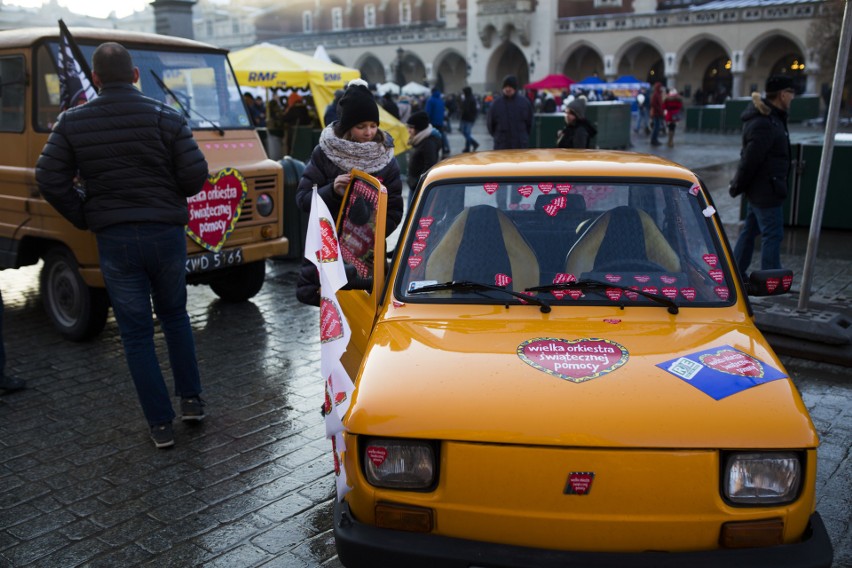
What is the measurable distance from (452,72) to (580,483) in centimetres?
7240

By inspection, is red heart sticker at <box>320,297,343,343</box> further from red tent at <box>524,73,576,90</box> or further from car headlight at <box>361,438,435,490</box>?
red tent at <box>524,73,576,90</box>

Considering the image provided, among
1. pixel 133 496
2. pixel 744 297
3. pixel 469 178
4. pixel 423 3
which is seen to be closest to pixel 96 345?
pixel 133 496

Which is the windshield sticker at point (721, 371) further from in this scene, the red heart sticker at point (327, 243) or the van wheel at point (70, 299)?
the van wheel at point (70, 299)

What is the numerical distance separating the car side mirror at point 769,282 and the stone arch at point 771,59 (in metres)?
51.2

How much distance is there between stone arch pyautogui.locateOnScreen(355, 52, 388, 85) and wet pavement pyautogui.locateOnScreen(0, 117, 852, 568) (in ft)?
232

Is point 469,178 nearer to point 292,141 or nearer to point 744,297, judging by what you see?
point 744,297

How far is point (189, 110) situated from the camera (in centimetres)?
716

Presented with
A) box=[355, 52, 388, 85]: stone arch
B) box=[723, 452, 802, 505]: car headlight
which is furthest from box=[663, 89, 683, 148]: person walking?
box=[355, 52, 388, 85]: stone arch

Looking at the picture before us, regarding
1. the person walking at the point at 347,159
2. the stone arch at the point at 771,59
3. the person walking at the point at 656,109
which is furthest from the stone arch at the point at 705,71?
the person walking at the point at 347,159

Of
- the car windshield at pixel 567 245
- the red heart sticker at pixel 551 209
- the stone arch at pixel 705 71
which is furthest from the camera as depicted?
the stone arch at pixel 705 71

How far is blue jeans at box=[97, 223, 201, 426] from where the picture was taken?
14.9 ft

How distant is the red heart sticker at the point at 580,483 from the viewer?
2.62 m

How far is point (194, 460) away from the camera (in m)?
4.57

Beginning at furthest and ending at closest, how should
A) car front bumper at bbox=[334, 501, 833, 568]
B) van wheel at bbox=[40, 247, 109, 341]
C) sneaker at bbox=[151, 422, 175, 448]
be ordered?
1. van wheel at bbox=[40, 247, 109, 341]
2. sneaker at bbox=[151, 422, 175, 448]
3. car front bumper at bbox=[334, 501, 833, 568]
